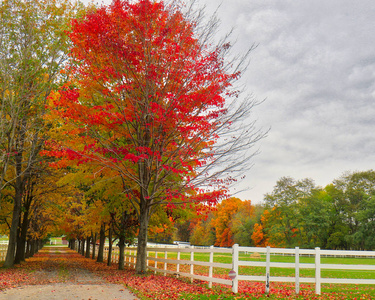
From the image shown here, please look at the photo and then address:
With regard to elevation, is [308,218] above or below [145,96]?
below

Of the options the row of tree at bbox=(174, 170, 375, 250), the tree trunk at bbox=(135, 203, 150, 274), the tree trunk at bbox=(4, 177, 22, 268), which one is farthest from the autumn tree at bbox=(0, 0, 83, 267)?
the row of tree at bbox=(174, 170, 375, 250)

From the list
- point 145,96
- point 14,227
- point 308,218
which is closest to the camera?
point 145,96

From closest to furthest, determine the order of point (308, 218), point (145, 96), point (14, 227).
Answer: point (145, 96) → point (14, 227) → point (308, 218)

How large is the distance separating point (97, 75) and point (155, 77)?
8.49 feet

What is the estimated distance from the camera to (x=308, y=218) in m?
68.1

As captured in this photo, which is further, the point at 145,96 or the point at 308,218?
the point at 308,218

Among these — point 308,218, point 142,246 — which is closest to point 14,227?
point 142,246

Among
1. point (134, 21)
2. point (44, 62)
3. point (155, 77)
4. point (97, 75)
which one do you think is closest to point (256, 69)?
point (155, 77)

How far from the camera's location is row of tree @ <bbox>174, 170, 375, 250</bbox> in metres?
67.8

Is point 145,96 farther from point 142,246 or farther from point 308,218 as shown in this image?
point 308,218

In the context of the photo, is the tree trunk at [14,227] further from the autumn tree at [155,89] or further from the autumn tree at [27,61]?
the autumn tree at [155,89]

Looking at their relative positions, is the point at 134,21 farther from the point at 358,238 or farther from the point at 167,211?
the point at 358,238

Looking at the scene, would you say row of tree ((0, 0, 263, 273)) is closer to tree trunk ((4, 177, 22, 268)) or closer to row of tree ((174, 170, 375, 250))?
tree trunk ((4, 177, 22, 268))

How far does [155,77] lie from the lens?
13.7 metres
